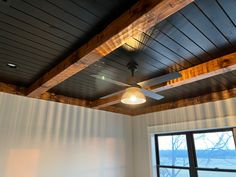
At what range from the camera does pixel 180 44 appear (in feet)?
6.14

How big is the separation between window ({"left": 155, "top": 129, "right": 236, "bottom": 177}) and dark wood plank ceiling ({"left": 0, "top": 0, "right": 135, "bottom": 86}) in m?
2.83

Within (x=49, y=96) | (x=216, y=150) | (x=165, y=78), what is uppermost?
(x=49, y=96)

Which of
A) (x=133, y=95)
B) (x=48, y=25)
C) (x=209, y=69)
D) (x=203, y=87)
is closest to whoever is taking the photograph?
(x=48, y=25)

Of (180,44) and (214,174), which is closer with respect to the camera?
(180,44)

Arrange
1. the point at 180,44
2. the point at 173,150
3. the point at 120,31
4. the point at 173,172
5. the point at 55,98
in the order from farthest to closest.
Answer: the point at 173,150, the point at 173,172, the point at 55,98, the point at 180,44, the point at 120,31

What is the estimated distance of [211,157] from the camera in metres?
3.26

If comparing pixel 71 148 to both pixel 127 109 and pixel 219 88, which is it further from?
pixel 219 88

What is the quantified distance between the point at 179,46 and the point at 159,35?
11.9 inches

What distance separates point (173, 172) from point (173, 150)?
415 millimetres

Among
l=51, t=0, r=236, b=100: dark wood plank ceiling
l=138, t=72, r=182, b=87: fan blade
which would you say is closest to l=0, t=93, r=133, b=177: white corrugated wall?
l=51, t=0, r=236, b=100: dark wood plank ceiling

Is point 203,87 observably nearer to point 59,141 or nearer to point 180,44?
point 180,44

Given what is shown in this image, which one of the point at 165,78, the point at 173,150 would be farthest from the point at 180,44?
the point at 173,150

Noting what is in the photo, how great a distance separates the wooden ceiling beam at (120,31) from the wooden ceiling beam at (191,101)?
236cm

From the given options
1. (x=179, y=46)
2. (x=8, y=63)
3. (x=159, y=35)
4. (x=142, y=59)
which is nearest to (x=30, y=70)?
(x=8, y=63)
